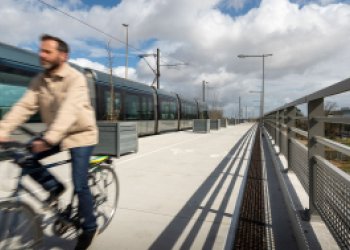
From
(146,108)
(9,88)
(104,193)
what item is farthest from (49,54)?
(146,108)

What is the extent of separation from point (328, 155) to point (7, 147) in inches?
126

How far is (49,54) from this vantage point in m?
2.54

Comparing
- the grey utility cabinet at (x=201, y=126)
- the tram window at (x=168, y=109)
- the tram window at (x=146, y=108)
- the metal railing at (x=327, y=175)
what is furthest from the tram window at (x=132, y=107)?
the metal railing at (x=327, y=175)

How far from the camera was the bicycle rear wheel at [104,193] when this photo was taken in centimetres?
348

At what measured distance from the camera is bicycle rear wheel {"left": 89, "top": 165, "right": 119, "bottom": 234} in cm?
348

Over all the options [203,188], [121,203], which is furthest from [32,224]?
[203,188]

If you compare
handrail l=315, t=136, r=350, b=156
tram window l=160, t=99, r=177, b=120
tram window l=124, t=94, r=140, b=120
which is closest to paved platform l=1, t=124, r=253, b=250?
handrail l=315, t=136, r=350, b=156

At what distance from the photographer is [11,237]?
8.03 ft

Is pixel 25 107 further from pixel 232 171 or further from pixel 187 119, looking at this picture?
pixel 187 119

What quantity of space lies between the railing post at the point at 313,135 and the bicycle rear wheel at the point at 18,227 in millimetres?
2710

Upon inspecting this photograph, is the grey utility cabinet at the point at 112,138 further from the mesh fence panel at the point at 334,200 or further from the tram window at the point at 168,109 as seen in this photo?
the tram window at the point at 168,109

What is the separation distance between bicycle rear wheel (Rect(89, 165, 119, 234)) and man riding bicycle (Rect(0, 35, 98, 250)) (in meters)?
0.61

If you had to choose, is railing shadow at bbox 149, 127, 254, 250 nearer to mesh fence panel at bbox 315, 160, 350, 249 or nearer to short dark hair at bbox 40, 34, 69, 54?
mesh fence panel at bbox 315, 160, 350, 249

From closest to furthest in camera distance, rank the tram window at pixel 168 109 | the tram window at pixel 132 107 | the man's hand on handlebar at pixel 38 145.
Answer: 1. the man's hand on handlebar at pixel 38 145
2. the tram window at pixel 132 107
3. the tram window at pixel 168 109
